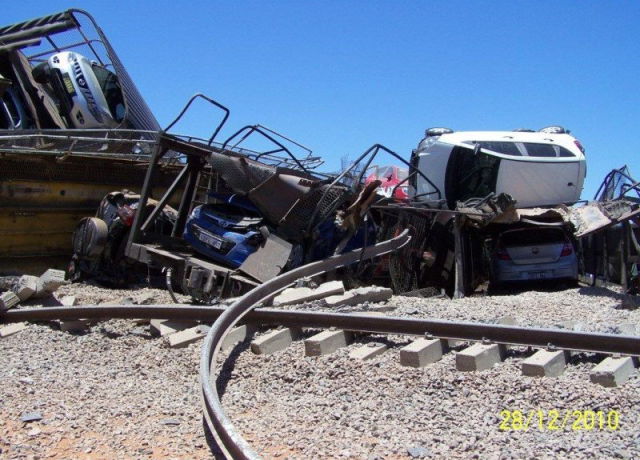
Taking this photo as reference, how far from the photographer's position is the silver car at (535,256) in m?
12.8

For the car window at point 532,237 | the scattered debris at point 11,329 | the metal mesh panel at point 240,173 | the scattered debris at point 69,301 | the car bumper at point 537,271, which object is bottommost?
the car bumper at point 537,271

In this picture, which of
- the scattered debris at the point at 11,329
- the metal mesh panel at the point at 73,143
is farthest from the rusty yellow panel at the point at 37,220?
the scattered debris at the point at 11,329

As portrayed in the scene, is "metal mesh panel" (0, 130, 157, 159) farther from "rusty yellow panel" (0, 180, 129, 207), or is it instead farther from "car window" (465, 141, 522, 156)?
"car window" (465, 141, 522, 156)

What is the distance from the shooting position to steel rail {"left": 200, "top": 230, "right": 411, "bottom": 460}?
324 cm

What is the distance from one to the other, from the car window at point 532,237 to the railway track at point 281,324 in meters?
6.80

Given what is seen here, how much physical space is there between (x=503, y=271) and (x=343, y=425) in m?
9.73

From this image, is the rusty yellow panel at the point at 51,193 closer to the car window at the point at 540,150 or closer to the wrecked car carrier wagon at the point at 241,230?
the wrecked car carrier wagon at the point at 241,230

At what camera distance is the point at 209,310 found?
20.6ft

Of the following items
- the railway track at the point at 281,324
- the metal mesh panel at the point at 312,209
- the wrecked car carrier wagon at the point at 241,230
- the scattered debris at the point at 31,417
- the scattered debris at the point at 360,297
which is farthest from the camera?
the metal mesh panel at the point at 312,209

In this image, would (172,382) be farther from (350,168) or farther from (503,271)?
(503,271)

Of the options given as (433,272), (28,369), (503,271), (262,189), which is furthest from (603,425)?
(503,271)

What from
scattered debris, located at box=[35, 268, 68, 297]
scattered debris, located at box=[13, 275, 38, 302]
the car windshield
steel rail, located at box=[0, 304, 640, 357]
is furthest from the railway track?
the car windshield

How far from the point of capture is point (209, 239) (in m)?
8.41

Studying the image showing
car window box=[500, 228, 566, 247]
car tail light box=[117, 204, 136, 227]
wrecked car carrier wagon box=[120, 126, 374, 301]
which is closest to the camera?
wrecked car carrier wagon box=[120, 126, 374, 301]
